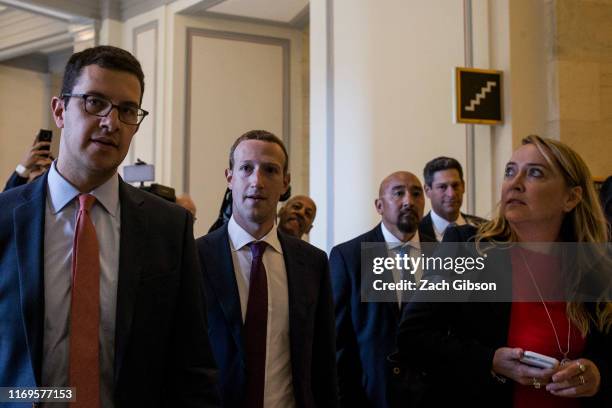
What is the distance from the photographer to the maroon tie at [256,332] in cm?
196

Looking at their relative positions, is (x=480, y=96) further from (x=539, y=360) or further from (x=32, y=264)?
(x=32, y=264)

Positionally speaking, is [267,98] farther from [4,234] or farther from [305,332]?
[4,234]

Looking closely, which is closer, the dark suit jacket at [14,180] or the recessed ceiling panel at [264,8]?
the dark suit jacket at [14,180]

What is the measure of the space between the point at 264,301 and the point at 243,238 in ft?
0.84

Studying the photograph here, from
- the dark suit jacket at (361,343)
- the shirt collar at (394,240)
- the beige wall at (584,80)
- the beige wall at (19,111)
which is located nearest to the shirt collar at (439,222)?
the shirt collar at (394,240)

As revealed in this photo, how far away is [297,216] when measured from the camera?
4.47m

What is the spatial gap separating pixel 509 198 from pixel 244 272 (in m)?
0.86

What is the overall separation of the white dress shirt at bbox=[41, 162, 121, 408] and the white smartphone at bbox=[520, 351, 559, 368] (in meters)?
1.05

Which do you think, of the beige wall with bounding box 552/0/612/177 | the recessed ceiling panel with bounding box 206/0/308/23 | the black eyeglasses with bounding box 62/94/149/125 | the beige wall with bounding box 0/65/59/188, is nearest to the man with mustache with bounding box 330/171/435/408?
the black eyeglasses with bounding box 62/94/149/125

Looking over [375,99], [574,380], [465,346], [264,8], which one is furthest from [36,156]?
[264,8]

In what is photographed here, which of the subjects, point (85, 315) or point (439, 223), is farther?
point (439, 223)

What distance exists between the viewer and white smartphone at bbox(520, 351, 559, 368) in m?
1.74

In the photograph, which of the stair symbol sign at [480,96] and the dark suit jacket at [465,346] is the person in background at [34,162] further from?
the stair symbol sign at [480,96]

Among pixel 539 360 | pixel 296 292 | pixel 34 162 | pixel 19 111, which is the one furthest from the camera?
pixel 19 111
